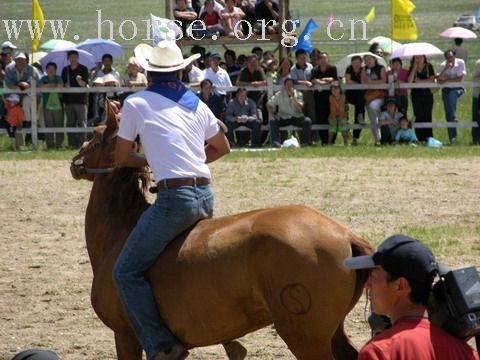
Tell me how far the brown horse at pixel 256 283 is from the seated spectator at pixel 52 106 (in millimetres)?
14460

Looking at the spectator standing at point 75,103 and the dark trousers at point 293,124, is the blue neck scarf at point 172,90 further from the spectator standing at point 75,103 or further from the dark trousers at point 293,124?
the spectator standing at point 75,103

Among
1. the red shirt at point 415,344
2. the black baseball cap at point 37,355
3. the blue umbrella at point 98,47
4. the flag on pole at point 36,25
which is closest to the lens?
the red shirt at point 415,344

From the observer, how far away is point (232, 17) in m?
22.6

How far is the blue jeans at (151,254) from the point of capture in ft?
20.2

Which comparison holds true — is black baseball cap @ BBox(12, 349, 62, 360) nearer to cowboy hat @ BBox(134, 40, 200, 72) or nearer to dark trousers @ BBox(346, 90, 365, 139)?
cowboy hat @ BBox(134, 40, 200, 72)

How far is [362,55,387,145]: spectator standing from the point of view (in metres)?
20.1

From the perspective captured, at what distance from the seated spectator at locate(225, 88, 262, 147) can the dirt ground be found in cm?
271

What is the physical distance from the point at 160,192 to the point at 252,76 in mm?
14732

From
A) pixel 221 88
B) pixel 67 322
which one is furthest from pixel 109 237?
pixel 221 88

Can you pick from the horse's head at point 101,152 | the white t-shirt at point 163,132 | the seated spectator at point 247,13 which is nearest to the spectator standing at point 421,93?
the seated spectator at point 247,13

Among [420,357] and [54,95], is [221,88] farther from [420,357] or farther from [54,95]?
[420,357]

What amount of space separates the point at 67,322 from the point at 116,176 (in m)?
2.16

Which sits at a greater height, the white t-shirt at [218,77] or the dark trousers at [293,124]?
the white t-shirt at [218,77]

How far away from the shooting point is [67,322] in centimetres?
859
